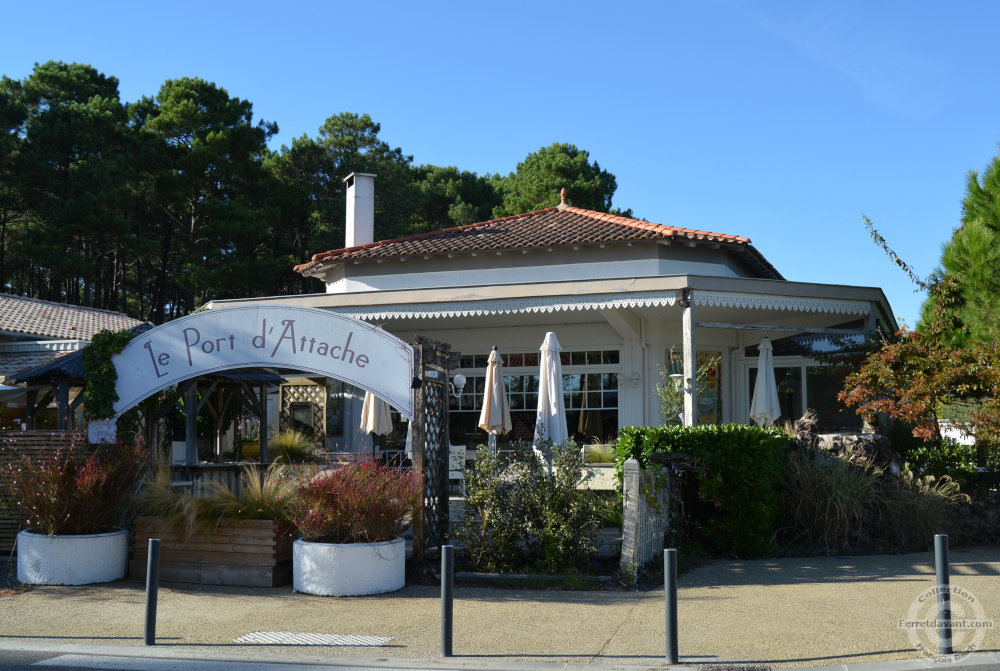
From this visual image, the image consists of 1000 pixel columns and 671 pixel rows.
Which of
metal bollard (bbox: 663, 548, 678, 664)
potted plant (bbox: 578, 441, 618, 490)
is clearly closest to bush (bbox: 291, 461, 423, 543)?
potted plant (bbox: 578, 441, 618, 490)

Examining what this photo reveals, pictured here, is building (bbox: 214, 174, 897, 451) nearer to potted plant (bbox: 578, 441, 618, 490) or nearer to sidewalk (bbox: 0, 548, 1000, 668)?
potted plant (bbox: 578, 441, 618, 490)

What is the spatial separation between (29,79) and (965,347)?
3424 cm

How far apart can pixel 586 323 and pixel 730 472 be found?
6.79m

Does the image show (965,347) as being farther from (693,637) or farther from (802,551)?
(693,637)

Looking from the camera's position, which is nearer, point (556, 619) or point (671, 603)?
point (671, 603)

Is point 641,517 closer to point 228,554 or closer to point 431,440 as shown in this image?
point 431,440

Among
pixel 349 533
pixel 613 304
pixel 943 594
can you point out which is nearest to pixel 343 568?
pixel 349 533

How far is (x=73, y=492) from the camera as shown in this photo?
29.2 feet

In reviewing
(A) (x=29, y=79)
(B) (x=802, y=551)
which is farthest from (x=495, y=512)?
(A) (x=29, y=79)

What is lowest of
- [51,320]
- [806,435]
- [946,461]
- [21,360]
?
[946,461]

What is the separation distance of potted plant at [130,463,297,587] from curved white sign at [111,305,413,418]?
1412mm

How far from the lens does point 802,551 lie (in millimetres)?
10156

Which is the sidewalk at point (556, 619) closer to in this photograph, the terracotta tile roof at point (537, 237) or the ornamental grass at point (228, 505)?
the ornamental grass at point (228, 505)

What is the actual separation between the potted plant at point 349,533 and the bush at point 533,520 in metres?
0.88
